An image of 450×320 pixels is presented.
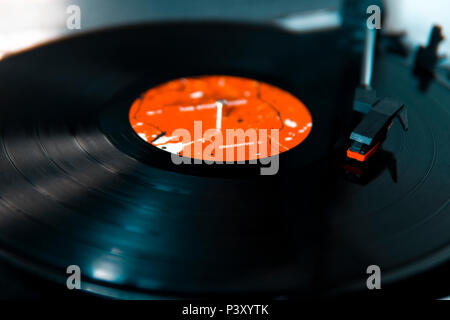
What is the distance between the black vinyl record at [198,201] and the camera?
601 mm

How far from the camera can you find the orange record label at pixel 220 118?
891 millimetres

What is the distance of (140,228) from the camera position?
2.18ft

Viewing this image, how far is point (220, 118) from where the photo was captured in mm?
967

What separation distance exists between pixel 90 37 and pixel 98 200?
2.51 ft

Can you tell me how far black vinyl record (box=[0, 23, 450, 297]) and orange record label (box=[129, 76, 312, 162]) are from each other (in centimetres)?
4

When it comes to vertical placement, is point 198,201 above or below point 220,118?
below

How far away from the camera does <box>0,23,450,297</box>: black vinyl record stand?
0.60 metres

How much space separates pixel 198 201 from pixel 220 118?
29cm

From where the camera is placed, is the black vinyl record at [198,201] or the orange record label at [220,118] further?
the orange record label at [220,118]

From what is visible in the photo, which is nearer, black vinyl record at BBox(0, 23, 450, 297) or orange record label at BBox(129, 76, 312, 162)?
black vinyl record at BBox(0, 23, 450, 297)

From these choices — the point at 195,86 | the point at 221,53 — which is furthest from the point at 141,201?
the point at 221,53

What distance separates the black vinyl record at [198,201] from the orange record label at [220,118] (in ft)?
0.14

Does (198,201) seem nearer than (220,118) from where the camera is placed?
Yes

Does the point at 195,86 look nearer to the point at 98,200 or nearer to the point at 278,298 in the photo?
the point at 98,200
